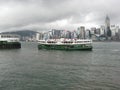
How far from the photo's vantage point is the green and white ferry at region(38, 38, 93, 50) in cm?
11875

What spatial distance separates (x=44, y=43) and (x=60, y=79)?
9626 cm

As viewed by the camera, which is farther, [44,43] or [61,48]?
[44,43]

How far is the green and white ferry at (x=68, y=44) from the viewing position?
118750 mm

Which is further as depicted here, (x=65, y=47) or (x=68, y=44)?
(x=65, y=47)

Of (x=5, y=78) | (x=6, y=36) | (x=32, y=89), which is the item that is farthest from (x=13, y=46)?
(x=32, y=89)

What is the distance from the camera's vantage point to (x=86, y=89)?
32.7 meters

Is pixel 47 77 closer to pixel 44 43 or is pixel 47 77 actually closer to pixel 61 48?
pixel 61 48

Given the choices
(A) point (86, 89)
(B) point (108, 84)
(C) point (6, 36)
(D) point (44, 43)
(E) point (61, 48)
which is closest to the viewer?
(A) point (86, 89)

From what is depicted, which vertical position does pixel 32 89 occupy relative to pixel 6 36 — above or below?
below

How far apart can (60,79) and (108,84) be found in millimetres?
9202

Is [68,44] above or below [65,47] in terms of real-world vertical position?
above

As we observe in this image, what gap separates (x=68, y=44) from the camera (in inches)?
4843

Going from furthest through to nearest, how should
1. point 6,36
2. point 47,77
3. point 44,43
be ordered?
point 6,36
point 44,43
point 47,77

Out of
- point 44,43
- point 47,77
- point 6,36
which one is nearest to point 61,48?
point 44,43
